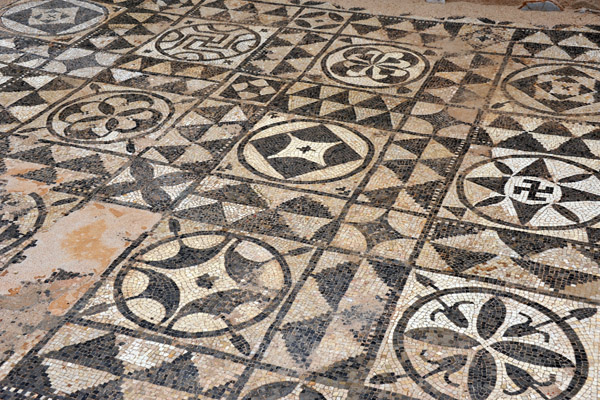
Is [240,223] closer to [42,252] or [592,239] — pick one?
[42,252]

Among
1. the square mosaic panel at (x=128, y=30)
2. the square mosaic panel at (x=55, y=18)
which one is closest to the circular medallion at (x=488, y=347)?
the square mosaic panel at (x=128, y=30)

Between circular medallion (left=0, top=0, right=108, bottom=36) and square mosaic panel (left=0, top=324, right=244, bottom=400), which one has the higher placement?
circular medallion (left=0, top=0, right=108, bottom=36)

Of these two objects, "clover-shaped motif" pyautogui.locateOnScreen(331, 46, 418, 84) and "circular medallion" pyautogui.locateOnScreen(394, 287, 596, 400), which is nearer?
"circular medallion" pyautogui.locateOnScreen(394, 287, 596, 400)

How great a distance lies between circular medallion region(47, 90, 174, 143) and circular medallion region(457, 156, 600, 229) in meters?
1.88

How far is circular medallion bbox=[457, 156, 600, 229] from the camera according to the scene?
11.5ft

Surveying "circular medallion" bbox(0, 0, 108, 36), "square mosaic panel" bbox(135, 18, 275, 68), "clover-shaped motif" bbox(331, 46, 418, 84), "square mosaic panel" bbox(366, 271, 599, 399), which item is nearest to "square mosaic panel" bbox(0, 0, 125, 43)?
"circular medallion" bbox(0, 0, 108, 36)

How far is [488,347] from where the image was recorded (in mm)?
2822

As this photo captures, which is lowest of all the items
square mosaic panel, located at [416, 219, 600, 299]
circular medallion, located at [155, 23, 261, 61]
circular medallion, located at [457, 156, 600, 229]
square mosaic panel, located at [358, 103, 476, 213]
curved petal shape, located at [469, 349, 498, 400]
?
curved petal shape, located at [469, 349, 498, 400]

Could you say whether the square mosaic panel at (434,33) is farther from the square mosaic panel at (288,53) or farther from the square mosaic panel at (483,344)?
the square mosaic panel at (483,344)

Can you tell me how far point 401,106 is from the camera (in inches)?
177

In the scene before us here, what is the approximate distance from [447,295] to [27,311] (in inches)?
69.0

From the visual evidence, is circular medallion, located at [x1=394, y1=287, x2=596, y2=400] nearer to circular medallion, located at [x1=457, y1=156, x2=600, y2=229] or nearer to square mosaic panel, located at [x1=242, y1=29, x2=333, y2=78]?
circular medallion, located at [x1=457, y1=156, x2=600, y2=229]

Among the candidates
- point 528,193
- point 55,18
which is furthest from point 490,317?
point 55,18

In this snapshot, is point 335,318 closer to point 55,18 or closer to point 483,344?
point 483,344
